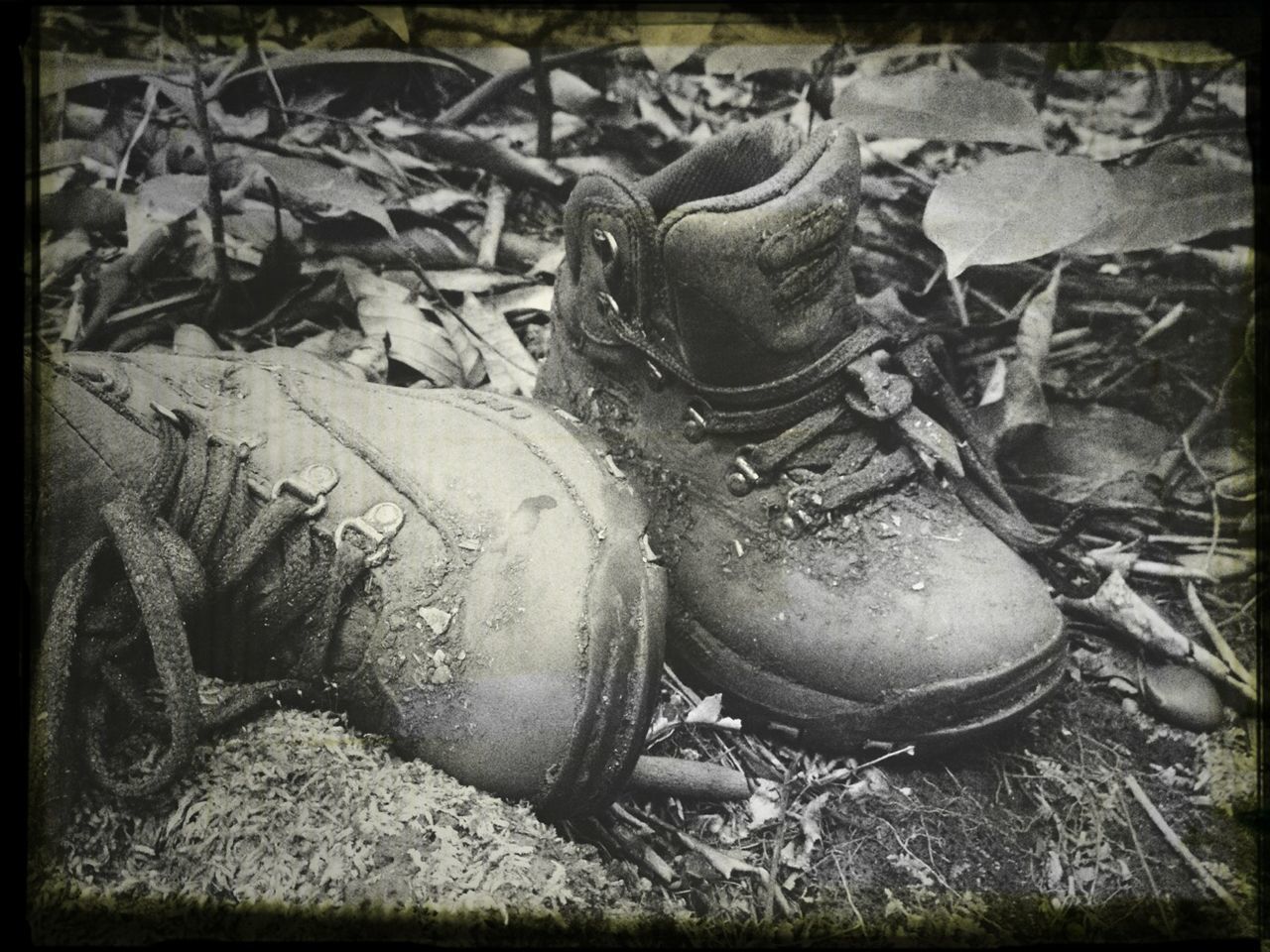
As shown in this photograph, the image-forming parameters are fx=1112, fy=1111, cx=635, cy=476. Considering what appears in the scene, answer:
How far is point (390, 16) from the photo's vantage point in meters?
1.06

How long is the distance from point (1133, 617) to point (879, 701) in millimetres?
251

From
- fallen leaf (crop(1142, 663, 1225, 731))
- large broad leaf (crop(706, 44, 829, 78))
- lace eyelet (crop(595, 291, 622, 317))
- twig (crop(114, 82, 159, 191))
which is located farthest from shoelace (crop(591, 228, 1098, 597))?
twig (crop(114, 82, 159, 191))

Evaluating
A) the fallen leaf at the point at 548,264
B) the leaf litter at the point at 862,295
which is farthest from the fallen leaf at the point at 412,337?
the fallen leaf at the point at 548,264

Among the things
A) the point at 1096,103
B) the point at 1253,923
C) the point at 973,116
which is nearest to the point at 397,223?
the point at 973,116

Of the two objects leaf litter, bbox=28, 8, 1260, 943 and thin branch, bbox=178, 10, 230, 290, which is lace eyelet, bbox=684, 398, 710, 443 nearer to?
leaf litter, bbox=28, 8, 1260, 943

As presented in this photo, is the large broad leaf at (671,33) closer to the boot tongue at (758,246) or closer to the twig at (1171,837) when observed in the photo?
the boot tongue at (758,246)

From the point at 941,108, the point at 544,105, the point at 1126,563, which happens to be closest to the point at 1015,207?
the point at 941,108

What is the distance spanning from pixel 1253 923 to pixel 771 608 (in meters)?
0.54

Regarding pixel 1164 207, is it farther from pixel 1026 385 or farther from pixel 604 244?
pixel 604 244

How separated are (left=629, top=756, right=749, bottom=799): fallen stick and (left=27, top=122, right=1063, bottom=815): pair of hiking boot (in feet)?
0.07

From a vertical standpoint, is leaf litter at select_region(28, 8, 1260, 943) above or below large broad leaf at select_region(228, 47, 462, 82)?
below

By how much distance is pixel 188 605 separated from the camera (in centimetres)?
100

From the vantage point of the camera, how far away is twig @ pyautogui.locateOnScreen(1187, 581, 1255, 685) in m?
1.03

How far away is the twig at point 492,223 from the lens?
105cm
